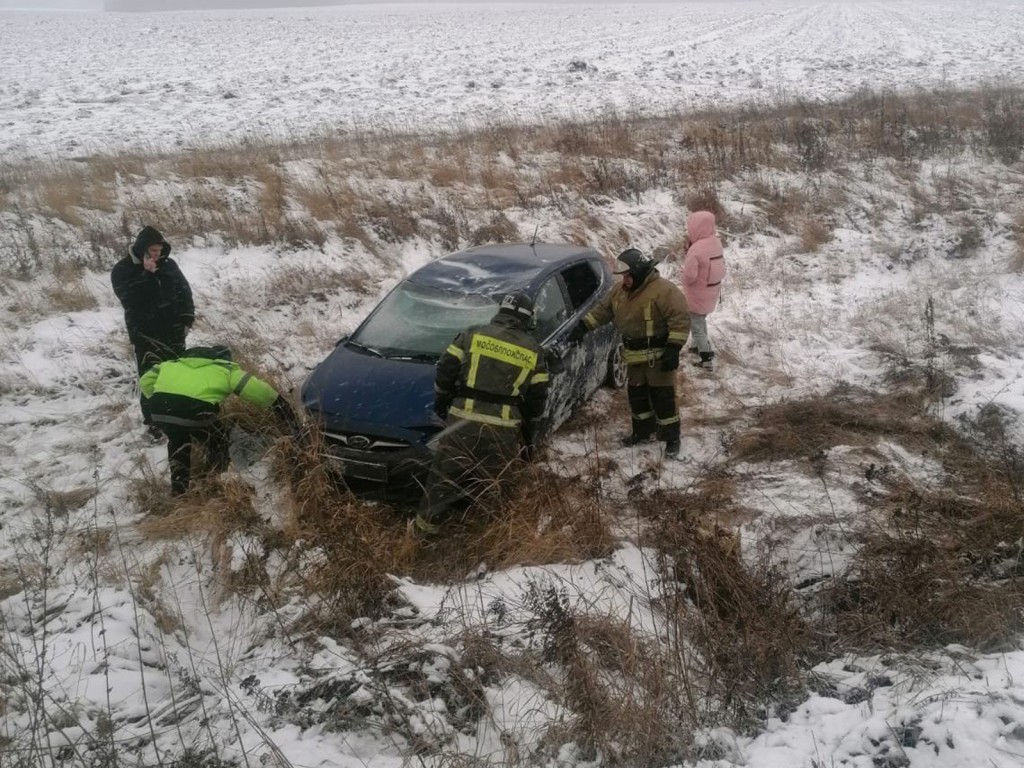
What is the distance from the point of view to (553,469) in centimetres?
566

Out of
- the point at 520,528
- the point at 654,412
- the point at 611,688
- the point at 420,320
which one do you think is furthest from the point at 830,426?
the point at 611,688

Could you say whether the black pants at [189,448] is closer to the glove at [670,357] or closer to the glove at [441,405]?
the glove at [441,405]

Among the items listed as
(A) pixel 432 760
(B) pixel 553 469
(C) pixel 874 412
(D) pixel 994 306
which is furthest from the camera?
(D) pixel 994 306

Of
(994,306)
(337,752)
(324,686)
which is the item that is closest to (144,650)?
(324,686)

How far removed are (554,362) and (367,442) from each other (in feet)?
5.60

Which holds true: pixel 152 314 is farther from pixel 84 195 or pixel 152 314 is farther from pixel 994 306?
pixel 994 306

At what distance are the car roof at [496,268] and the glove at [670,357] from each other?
51.2 inches

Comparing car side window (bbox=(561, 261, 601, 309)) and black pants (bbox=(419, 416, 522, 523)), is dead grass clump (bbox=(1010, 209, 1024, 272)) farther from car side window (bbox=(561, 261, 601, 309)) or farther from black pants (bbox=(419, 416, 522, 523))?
black pants (bbox=(419, 416, 522, 523))

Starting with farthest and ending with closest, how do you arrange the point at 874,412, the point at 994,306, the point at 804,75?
1. the point at 804,75
2. the point at 994,306
3. the point at 874,412

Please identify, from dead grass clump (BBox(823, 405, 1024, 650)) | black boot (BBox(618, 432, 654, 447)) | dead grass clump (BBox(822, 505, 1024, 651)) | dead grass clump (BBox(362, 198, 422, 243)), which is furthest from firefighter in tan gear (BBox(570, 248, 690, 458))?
dead grass clump (BBox(362, 198, 422, 243))

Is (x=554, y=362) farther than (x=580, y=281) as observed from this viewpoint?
No

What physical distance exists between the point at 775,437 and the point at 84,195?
373 inches

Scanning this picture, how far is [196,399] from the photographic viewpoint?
4785mm

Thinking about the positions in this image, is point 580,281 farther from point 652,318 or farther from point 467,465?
point 467,465
